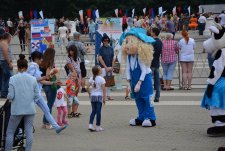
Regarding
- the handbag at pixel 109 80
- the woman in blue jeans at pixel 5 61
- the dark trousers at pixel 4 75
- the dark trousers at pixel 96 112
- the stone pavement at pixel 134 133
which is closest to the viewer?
the stone pavement at pixel 134 133

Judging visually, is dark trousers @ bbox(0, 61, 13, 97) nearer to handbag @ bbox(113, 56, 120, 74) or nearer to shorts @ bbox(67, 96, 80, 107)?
handbag @ bbox(113, 56, 120, 74)

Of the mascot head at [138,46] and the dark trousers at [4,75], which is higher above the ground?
the mascot head at [138,46]

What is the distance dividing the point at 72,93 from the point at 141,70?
1728 mm

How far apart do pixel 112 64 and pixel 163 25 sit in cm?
2520

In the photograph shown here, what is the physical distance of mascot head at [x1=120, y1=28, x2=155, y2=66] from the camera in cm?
1070

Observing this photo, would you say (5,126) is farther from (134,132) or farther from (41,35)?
(41,35)

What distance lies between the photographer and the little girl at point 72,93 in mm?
11703

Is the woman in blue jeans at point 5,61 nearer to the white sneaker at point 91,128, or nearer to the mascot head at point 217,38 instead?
the white sneaker at point 91,128

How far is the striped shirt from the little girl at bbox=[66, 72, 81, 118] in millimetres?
4451

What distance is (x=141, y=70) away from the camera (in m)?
10.8

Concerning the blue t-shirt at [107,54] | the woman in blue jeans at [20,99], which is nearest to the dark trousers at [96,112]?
the woman in blue jeans at [20,99]

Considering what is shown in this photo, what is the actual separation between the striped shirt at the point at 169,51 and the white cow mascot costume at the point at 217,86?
232 inches

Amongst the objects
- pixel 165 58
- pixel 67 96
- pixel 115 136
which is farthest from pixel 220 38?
pixel 165 58

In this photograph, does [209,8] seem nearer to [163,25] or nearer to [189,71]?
[163,25]
